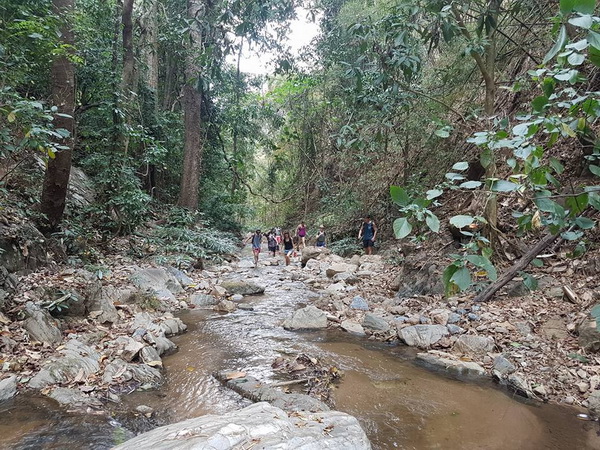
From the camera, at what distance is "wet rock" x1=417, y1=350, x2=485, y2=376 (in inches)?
169

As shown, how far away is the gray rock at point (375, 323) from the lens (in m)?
5.66

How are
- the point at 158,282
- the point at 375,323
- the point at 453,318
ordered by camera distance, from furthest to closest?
the point at 158,282
the point at 375,323
the point at 453,318

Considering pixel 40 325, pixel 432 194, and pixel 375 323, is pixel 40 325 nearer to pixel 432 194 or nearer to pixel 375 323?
pixel 375 323

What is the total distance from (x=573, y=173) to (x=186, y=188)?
9.88m

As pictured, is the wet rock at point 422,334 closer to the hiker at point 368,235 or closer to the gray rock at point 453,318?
the gray rock at point 453,318

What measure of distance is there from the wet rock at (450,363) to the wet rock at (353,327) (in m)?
1.08

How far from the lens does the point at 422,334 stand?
5207 millimetres

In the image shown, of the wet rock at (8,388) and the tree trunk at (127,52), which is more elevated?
the tree trunk at (127,52)

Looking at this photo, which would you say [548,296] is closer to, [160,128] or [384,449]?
[384,449]

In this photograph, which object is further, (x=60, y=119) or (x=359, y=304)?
(x=359, y=304)

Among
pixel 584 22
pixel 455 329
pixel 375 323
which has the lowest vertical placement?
pixel 375 323

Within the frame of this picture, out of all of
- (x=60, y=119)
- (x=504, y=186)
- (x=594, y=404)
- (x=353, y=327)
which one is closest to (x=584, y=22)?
(x=504, y=186)

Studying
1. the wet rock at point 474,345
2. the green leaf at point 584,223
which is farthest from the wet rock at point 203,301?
the green leaf at point 584,223

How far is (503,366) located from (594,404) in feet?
2.90
